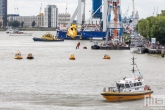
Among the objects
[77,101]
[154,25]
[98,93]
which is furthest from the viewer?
[154,25]

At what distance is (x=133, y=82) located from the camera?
31516 millimetres

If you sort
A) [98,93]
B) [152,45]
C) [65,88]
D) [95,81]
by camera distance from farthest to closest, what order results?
[152,45] < [95,81] < [65,88] < [98,93]

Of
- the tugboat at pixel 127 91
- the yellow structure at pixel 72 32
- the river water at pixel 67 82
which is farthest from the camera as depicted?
the yellow structure at pixel 72 32

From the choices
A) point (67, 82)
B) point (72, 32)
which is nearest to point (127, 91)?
point (67, 82)

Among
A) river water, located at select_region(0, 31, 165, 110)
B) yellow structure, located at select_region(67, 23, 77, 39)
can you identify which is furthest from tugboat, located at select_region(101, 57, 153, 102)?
yellow structure, located at select_region(67, 23, 77, 39)

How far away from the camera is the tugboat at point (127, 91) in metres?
31.0

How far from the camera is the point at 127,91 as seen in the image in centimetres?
3131

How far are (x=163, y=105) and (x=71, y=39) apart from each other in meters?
95.3

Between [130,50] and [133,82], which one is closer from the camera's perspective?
[133,82]

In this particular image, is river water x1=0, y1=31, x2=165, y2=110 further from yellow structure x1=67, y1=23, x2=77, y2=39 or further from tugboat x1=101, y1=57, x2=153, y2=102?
yellow structure x1=67, y1=23, x2=77, y2=39

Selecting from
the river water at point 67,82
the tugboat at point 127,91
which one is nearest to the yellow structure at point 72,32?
the river water at point 67,82

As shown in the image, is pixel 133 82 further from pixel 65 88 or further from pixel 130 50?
pixel 130 50

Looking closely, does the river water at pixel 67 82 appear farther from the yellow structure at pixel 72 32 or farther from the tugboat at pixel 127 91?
the yellow structure at pixel 72 32

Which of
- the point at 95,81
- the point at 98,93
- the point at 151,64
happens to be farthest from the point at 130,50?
the point at 98,93
